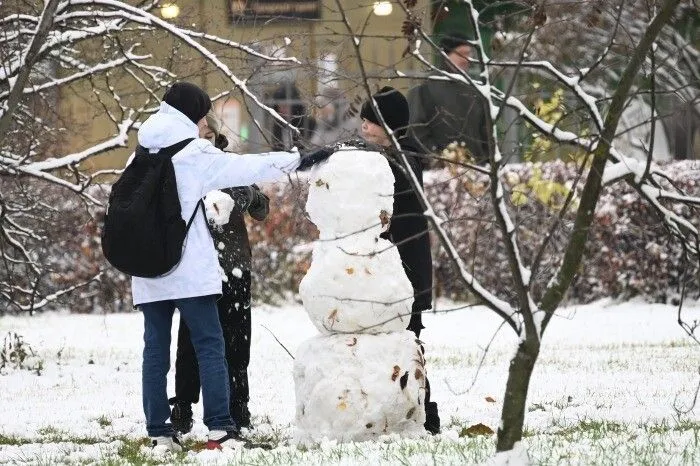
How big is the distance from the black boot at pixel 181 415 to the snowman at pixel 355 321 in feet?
3.71

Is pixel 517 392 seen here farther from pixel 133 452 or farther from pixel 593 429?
pixel 133 452

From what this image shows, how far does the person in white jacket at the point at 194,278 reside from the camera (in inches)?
242

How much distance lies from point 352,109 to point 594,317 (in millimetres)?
8543

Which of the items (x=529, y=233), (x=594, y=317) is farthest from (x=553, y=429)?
(x=529, y=233)

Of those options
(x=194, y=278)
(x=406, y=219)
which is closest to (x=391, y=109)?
(x=406, y=219)

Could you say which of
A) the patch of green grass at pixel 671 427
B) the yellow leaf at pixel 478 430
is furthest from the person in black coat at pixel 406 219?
the patch of green grass at pixel 671 427

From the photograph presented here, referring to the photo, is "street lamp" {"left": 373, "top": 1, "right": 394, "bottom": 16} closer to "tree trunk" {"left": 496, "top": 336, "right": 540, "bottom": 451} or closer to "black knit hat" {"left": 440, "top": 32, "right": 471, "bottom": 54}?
"black knit hat" {"left": 440, "top": 32, "right": 471, "bottom": 54}

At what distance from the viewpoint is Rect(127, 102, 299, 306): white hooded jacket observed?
6.15 metres

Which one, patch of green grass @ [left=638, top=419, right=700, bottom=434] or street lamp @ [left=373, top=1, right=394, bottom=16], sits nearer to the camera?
street lamp @ [left=373, top=1, right=394, bottom=16]

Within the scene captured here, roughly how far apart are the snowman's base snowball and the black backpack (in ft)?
2.52

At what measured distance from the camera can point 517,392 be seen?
16.3 feet

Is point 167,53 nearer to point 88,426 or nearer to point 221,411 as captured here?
point 88,426

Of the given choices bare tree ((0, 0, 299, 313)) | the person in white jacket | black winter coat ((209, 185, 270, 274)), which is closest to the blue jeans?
the person in white jacket

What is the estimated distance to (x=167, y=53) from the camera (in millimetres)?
10562
